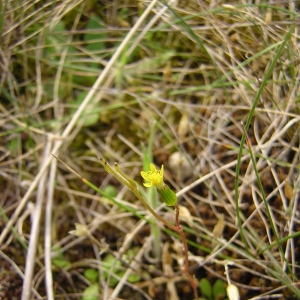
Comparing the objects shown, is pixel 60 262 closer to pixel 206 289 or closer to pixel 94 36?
pixel 206 289

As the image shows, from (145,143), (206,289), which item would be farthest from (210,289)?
(145,143)

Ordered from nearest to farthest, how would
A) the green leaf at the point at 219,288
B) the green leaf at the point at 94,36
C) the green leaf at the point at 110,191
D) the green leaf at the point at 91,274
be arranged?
the green leaf at the point at 219,288 < the green leaf at the point at 91,274 < the green leaf at the point at 110,191 < the green leaf at the point at 94,36

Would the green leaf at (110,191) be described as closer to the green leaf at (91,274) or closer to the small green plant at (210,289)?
the green leaf at (91,274)

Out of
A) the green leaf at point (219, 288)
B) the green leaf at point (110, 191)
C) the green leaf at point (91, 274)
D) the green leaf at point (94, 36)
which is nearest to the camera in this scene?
the green leaf at point (219, 288)

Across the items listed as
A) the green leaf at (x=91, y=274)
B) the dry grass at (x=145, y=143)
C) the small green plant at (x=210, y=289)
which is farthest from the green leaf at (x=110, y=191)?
the small green plant at (x=210, y=289)

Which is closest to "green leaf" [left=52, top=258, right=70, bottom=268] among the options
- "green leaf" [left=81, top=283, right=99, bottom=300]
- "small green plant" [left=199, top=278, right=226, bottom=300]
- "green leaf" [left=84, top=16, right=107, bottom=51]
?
"green leaf" [left=81, top=283, right=99, bottom=300]

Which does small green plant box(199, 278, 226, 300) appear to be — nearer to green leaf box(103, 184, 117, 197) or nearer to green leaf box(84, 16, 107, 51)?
green leaf box(103, 184, 117, 197)
